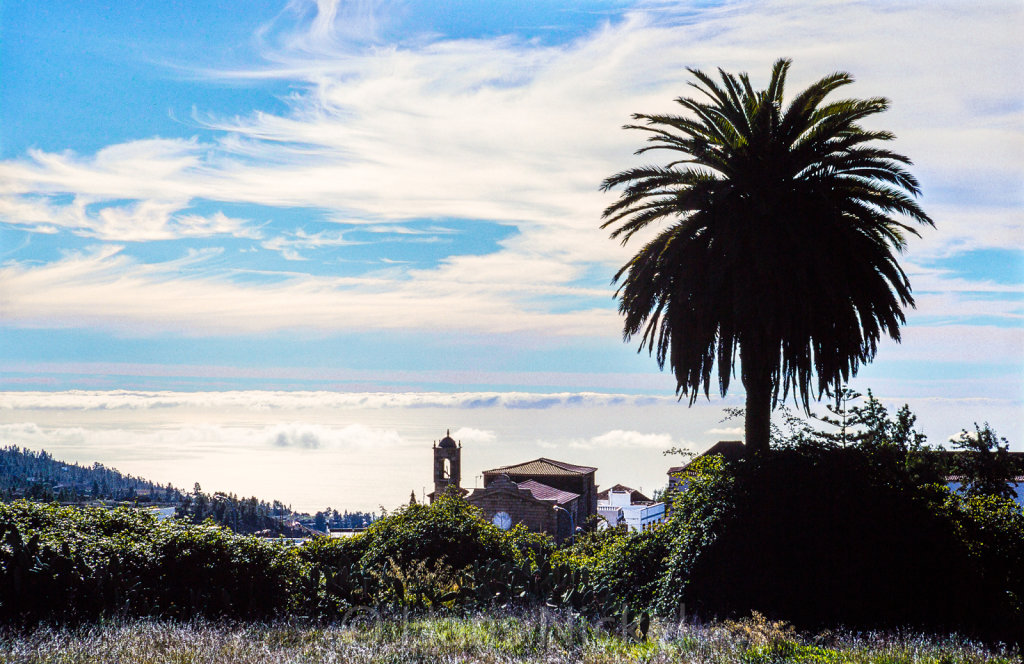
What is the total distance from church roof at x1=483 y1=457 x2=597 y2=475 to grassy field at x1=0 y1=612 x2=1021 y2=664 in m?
46.0

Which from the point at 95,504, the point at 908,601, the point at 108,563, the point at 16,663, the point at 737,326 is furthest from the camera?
the point at 737,326

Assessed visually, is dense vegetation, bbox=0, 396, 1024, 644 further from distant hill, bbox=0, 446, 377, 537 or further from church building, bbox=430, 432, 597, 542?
church building, bbox=430, 432, 597, 542

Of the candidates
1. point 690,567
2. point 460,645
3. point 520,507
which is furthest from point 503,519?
point 460,645

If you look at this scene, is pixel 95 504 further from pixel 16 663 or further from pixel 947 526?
pixel 947 526

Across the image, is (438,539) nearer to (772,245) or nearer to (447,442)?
(772,245)

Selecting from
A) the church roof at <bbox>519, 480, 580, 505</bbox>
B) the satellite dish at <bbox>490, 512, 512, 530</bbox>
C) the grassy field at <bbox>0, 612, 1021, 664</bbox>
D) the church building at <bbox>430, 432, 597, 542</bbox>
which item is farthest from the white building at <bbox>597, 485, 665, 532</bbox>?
the grassy field at <bbox>0, 612, 1021, 664</bbox>

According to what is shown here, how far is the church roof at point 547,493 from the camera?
51688 mm

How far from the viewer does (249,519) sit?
21.7 meters

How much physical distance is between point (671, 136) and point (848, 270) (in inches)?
198

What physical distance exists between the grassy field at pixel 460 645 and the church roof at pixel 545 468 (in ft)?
151

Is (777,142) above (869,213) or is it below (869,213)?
above

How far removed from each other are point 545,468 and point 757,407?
41.3 meters

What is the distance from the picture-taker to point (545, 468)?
59.3m

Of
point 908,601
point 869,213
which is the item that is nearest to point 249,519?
point 908,601
